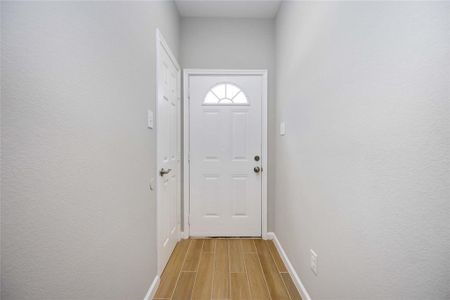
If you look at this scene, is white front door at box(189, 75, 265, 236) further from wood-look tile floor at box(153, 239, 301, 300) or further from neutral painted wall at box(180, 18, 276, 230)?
wood-look tile floor at box(153, 239, 301, 300)

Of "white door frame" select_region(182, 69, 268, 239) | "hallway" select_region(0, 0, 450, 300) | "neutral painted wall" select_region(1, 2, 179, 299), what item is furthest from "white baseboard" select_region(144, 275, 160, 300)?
"white door frame" select_region(182, 69, 268, 239)

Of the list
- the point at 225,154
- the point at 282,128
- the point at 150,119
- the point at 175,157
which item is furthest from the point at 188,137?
the point at 282,128

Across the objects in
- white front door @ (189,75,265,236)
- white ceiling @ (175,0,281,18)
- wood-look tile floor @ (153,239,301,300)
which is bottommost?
wood-look tile floor @ (153,239,301,300)

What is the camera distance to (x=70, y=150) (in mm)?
770

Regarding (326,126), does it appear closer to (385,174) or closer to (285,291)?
(385,174)

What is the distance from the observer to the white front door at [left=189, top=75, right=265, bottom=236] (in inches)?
101

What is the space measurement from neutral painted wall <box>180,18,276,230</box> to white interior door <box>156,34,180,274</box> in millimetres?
373

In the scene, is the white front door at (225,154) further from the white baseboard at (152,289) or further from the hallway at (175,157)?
the white baseboard at (152,289)

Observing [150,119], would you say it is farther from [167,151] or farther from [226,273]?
[226,273]

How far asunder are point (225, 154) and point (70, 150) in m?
1.90

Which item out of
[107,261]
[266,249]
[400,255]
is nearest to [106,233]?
[107,261]

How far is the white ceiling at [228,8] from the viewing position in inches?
89.4

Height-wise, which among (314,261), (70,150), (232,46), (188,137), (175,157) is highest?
(232,46)

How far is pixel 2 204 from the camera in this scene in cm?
55
